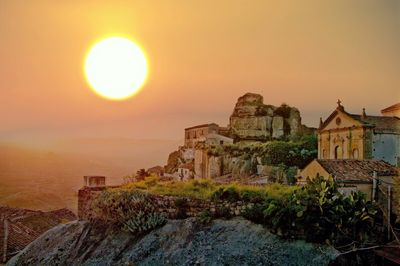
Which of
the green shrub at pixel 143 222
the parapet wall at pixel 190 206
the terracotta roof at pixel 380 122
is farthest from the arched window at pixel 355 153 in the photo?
the green shrub at pixel 143 222

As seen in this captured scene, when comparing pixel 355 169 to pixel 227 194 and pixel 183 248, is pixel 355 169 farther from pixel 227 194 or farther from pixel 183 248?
pixel 183 248

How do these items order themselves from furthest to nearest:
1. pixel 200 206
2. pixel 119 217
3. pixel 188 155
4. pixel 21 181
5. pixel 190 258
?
1. pixel 21 181
2. pixel 188 155
3. pixel 119 217
4. pixel 200 206
5. pixel 190 258

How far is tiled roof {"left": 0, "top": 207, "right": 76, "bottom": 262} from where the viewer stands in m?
29.2

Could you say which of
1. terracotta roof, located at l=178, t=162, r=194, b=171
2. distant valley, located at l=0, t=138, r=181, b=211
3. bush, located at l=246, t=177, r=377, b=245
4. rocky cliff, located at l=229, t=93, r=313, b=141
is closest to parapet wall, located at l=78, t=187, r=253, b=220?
bush, located at l=246, t=177, r=377, b=245

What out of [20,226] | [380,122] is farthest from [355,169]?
[20,226]

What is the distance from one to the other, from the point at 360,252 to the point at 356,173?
41.3 feet

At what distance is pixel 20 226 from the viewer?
31828mm

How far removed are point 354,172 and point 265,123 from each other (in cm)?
4842

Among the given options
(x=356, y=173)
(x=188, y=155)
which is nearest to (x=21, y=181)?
(x=188, y=155)

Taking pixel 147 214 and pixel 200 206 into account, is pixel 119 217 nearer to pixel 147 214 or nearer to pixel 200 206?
pixel 147 214

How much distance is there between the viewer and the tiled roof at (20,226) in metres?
29.2

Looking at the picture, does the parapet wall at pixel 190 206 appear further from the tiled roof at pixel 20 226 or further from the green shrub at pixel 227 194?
the tiled roof at pixel 20 226

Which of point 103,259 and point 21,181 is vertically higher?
point 103,259

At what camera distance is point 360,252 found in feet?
31.4
